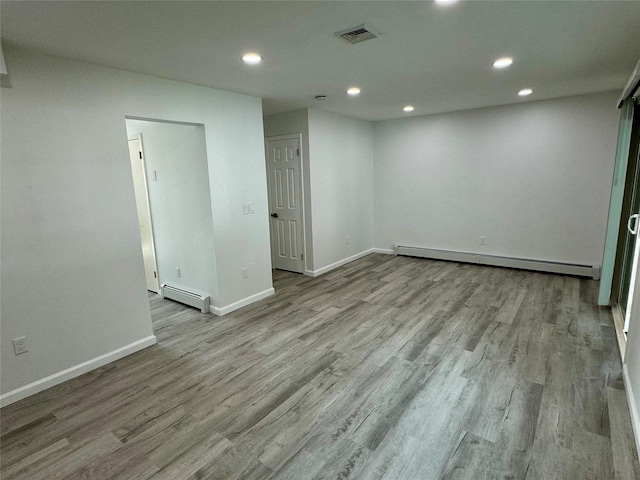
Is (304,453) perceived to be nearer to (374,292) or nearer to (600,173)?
(374,292)

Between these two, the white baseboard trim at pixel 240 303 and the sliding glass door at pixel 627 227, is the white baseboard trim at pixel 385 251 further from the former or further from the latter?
the sliding glass door at pixel 627 227

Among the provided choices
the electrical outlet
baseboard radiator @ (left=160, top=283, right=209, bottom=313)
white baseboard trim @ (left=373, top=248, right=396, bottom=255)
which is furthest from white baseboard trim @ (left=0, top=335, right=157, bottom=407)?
white baseboard trim @ (left=373, top=248, right=396, bottom=255)

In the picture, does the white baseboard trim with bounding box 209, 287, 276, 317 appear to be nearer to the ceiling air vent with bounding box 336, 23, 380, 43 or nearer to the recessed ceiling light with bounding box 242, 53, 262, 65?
the recessed ceiling light with bounding box 242, 53, 262, 65

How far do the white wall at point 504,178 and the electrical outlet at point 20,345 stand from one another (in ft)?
17.7

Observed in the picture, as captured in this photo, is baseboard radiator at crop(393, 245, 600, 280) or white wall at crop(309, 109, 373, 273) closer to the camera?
baseboard radiator at crop(393, 245, 600, 280)

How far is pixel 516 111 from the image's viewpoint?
4.89 metres

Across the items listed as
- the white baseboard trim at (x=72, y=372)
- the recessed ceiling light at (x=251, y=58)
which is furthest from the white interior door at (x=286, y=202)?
the white baseboard trim at (x=72, y=372)

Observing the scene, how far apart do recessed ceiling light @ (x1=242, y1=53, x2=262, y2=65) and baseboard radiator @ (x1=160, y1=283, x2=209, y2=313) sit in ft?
8.34

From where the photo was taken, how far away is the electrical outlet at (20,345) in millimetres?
2391

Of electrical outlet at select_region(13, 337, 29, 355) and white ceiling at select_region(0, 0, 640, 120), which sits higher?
white ceiling at select_region(0, 0, 640, 120)

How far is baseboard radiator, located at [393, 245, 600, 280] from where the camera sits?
4.64 metres

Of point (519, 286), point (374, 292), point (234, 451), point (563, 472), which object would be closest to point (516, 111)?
point (519, 286)

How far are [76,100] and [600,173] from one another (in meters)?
5.94

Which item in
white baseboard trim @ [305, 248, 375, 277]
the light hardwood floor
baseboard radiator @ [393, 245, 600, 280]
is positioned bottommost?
the light hardwood floor
